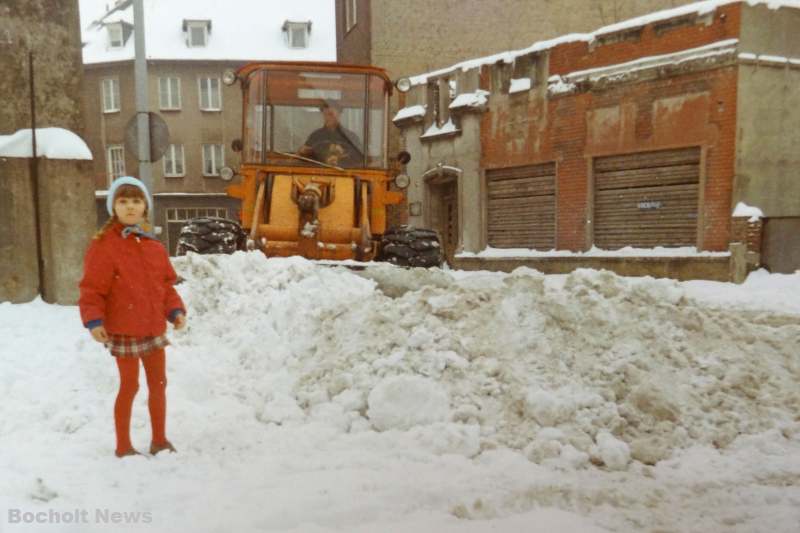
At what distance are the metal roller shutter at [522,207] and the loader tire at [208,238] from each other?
8907 mm

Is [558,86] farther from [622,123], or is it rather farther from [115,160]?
[115,160]

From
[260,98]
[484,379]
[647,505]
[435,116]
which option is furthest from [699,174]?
[647,505]

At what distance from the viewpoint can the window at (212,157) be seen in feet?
95.6

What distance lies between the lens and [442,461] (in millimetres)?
3188

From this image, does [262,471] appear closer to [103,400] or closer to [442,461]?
[442,461]

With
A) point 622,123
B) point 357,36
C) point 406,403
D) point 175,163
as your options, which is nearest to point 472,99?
point 622,123

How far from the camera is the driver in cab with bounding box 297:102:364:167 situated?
787cm

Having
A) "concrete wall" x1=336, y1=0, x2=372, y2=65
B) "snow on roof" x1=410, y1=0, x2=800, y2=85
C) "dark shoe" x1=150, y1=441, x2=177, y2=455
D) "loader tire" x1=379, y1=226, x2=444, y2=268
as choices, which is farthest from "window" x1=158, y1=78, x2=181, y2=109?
"dark shoe" x1=150, y1=441, x2=177, y2=455

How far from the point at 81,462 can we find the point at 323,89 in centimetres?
599

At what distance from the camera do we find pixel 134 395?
10.2 feet

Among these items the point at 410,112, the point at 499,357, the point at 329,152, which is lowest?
the point at 499,357

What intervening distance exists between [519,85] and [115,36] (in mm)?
25989

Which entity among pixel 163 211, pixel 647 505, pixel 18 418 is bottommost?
pixel 647 505

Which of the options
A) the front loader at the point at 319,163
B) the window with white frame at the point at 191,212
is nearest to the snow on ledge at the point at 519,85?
the front loader at the point at 319,163
